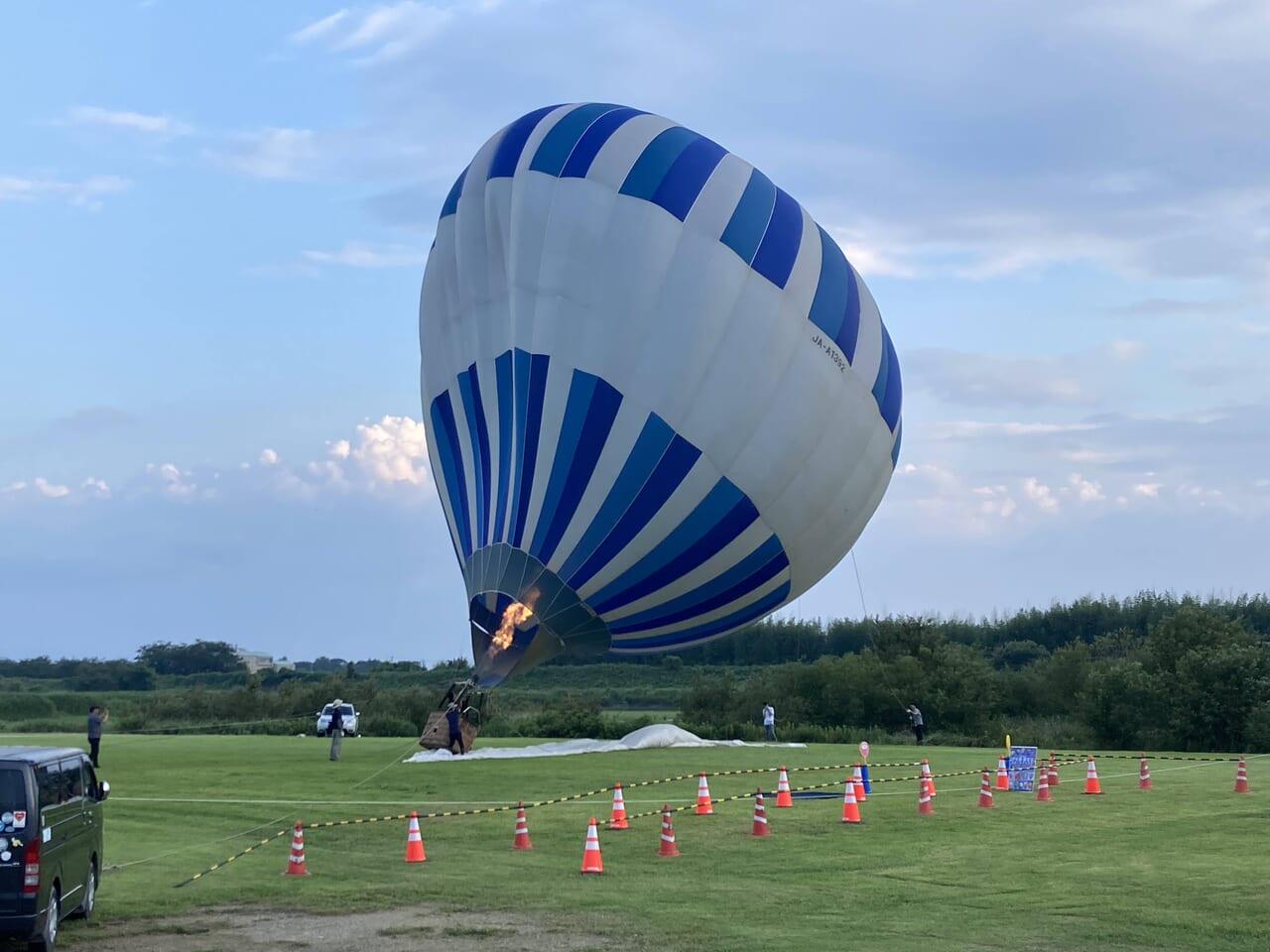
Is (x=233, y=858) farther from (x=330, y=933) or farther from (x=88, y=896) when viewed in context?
(x=330, y=933)

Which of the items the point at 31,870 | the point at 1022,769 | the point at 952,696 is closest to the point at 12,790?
the point at 31,870

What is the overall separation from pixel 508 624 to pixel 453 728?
12.7 ft

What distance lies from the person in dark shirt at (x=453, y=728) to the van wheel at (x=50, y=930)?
14.5 m

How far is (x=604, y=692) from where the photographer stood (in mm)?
84688

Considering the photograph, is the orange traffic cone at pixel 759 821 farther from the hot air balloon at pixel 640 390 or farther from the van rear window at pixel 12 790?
the van rear window at pixel 12 790

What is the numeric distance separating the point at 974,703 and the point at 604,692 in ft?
117

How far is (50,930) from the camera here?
1122 centimetres

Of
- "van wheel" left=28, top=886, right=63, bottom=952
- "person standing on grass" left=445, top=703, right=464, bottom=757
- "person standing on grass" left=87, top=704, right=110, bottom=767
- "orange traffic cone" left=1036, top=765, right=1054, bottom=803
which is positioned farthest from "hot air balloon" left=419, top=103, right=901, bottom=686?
"van wheel" left=28, top=886, right=63, bottom=952

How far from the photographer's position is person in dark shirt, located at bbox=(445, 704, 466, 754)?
26234 millimetres

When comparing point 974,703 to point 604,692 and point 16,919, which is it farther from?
point 16,919

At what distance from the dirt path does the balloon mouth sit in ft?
33.1

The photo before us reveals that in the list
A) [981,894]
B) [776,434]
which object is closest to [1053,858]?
[981,894]

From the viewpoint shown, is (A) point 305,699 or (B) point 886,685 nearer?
(B) point 886,685

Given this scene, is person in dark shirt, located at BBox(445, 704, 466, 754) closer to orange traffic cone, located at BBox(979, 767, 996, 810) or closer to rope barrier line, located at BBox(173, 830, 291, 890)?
rope barrier line, located at BBox(173, 830, 291, 890)
